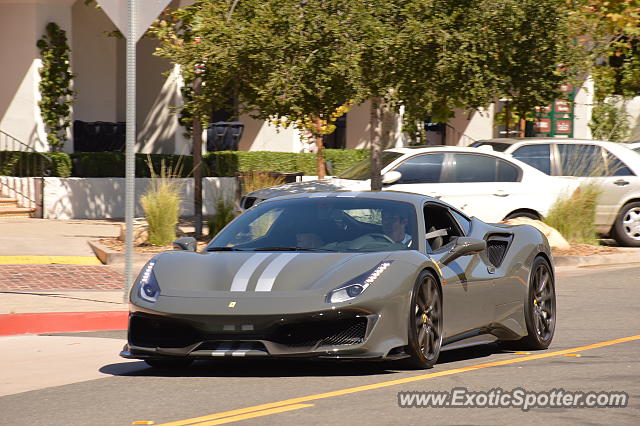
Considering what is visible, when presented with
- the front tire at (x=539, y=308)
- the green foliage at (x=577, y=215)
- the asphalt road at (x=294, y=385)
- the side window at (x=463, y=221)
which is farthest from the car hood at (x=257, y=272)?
the green foliage at (x=577, y=215)

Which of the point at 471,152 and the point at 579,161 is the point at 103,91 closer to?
the point at 471,152

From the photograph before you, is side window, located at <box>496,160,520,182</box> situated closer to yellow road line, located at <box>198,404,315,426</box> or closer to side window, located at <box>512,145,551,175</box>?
side window, located at <box>512,145,551,175</box>

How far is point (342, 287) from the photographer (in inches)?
312

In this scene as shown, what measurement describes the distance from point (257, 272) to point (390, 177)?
9.83m

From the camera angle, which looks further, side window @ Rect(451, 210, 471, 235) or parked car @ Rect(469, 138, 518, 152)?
parked car @ Rect(469, 138, 518, 152)

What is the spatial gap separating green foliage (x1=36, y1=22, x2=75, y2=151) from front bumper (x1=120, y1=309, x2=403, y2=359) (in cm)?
1746

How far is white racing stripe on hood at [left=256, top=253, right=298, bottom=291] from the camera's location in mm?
7997

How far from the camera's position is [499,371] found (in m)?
8.52

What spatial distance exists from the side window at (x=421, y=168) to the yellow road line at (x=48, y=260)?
4.81 meters

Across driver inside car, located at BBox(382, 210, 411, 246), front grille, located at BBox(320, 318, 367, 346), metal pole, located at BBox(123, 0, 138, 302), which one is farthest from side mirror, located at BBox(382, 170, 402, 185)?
front grille, located at BBox(320, 318, 367, 346)

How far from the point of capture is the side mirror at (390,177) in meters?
17.8

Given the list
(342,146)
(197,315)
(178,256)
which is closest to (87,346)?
(178,256)

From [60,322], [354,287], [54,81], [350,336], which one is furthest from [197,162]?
[350,336]

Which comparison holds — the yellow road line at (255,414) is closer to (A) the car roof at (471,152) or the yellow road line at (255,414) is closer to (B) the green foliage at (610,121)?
(A) the car roof at (471,152)
